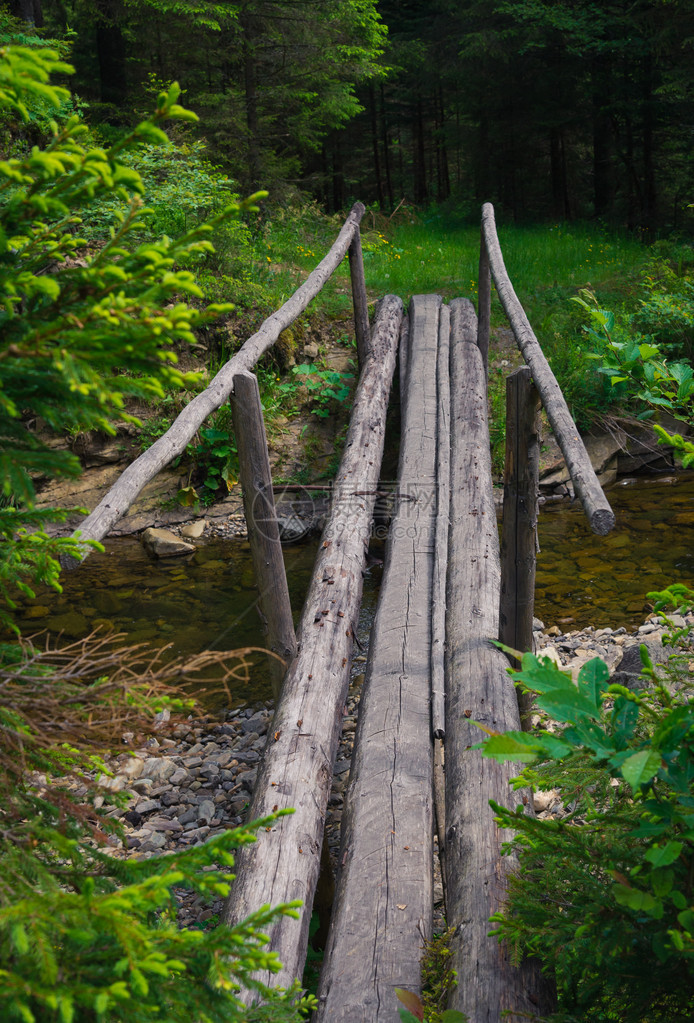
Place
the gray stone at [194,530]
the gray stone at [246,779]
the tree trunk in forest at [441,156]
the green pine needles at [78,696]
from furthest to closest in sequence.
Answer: the tree trunk in forest at [441,156]
the gray stone at [194,530]
the gray stone at [246,779]
the green pine needles at [78,696]

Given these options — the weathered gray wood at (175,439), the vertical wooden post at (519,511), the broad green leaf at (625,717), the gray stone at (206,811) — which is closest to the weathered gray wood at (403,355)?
the weathered gray wood at (175,439)

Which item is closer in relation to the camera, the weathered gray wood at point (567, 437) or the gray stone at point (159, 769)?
the weathered gray wood at point (567, 437)

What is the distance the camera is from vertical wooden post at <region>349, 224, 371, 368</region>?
283 inches

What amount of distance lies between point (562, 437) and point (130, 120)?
11.3m

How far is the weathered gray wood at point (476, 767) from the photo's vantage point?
1849 millimetres

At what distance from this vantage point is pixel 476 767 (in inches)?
102

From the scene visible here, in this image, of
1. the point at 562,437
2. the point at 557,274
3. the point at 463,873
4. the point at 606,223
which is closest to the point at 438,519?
the point at 562,437

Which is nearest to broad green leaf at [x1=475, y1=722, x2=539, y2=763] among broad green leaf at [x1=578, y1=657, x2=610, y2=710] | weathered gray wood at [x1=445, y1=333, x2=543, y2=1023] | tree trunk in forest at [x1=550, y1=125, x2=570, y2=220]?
broad green leaf at [x1=578, y1=657, x2=610, y2=710]

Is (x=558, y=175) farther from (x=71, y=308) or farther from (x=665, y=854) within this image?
(x=665, y=854)

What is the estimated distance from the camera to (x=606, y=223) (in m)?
13.9

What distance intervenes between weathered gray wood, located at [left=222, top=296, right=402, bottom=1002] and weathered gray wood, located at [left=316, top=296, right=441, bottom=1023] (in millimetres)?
124

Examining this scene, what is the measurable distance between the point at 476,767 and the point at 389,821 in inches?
14.6

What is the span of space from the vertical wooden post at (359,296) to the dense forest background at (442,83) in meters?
3.89

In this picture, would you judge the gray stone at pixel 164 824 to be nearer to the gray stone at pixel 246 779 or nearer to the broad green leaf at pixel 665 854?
the gray stone at pixel 246 779
